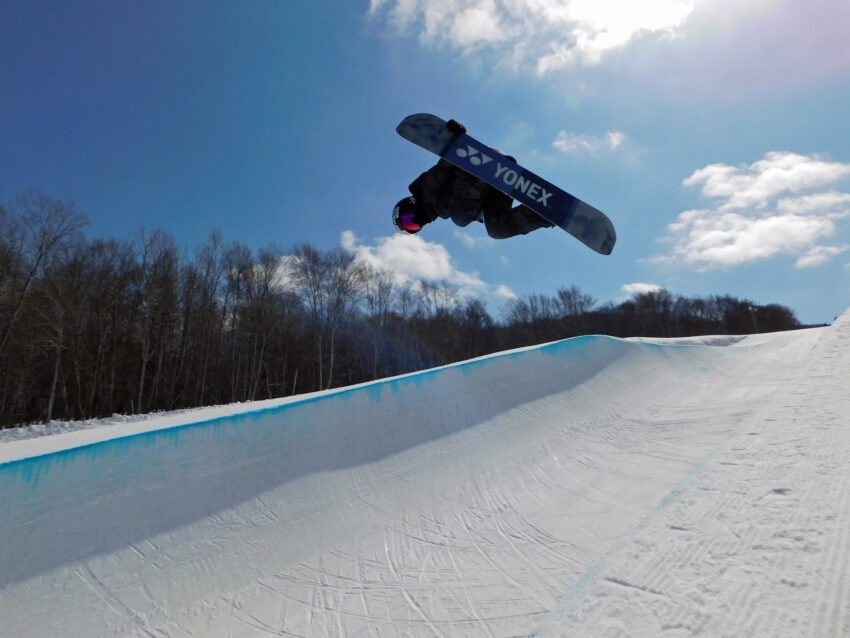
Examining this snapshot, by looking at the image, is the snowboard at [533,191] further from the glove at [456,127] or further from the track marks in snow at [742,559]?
the track marks in snow at [742,559]

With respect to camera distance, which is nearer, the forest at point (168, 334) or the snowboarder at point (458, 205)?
the snowboarder at point (458, 205)

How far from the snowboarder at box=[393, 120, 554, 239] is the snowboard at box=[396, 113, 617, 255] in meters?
0.11

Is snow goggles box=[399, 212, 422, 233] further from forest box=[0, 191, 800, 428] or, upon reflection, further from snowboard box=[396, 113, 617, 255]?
forest box=[0, 191, 800, 428]

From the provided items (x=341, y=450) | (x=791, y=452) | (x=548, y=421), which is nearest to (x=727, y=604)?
(x=791, y=452)

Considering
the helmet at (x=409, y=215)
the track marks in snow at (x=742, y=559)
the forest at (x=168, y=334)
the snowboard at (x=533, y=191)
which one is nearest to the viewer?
the track marks in snow at (x=742, y=559)

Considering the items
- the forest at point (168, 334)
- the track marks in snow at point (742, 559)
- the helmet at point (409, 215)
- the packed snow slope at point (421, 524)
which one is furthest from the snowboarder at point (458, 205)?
the forest at point (168, 334)

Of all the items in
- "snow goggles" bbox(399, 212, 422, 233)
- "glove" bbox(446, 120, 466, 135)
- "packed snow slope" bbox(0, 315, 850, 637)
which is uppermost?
"glove" bbox(446, 120, 466, 135)

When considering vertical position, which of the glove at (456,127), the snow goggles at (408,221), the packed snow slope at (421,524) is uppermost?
the glove at (456,127)

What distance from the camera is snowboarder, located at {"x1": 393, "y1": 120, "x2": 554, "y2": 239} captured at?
4000mm

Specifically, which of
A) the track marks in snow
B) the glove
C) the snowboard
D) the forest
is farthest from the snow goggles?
the forest

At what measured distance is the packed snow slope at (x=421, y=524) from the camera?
4.79 ft

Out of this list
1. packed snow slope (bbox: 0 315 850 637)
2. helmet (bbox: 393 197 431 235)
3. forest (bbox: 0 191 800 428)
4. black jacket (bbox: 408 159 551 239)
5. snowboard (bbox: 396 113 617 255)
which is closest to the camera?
packed snow slope (bbox: 0 315 850 637)

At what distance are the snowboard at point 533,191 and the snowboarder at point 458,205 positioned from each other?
11cm

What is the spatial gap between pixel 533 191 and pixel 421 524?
3.47 metres
